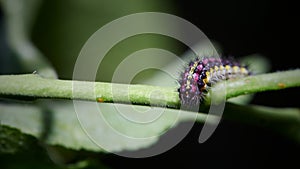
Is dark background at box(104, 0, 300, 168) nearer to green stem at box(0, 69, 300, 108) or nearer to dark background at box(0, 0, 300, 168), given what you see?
dark background at box(0, 0, 300, 168)

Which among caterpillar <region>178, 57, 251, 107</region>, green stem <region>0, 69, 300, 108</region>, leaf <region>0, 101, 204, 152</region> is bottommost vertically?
leaf <region>0, 101, 204, 152</region>

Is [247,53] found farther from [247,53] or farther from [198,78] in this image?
[198,78]

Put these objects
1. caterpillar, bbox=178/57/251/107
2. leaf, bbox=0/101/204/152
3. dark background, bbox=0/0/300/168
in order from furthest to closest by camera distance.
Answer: dark background, bbox=0/0/300/168 → leaf, bbox=0/101/204/152 → caterpillar, bbox=178/57/251/107

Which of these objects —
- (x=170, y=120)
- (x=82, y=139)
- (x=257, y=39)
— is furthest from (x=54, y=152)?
(x=257, y=39)

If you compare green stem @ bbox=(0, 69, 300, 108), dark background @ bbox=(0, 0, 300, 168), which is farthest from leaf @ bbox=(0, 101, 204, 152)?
dark background @ bbox=(0, 0, 300, 168)

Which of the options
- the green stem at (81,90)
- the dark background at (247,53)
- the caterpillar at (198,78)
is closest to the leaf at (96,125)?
the caterpillar at (198,78)

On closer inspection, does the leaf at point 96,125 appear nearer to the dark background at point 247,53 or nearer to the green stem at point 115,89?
the green stem at point 115,89

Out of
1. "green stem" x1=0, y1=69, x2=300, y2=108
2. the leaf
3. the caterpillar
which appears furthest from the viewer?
the leaf
